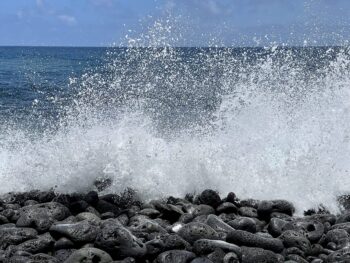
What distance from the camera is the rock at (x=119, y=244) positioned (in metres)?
4.98

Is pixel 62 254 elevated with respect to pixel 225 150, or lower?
lower

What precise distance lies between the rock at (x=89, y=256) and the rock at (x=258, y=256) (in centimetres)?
117

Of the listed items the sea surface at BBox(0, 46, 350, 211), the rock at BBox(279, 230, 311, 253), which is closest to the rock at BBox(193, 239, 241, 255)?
the rock at BBox(279, 230, 311, 253)

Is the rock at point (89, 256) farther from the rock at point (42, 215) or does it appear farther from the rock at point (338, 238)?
the rock at point (338, 238)

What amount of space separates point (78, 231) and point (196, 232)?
3.58 ft

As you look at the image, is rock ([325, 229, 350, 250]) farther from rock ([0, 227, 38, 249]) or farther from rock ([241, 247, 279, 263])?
rock ([0, 227, 38, 249])

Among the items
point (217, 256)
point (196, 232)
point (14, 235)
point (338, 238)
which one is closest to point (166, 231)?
point (196, 232)

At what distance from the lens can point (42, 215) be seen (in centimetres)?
609

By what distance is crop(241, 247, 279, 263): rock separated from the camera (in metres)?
4.98

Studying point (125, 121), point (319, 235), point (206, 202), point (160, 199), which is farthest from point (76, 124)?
point (319, 235)

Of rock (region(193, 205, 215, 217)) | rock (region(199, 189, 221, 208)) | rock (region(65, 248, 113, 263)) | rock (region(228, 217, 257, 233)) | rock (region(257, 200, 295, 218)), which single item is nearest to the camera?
rock (region(65, 248, 113, 263))

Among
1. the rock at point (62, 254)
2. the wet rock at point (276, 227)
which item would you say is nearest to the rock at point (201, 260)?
the rock at point (62, 254)

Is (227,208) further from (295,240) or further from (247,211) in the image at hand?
(295,240)

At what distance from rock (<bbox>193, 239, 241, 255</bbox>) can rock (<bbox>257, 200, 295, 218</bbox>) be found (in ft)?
5.53
